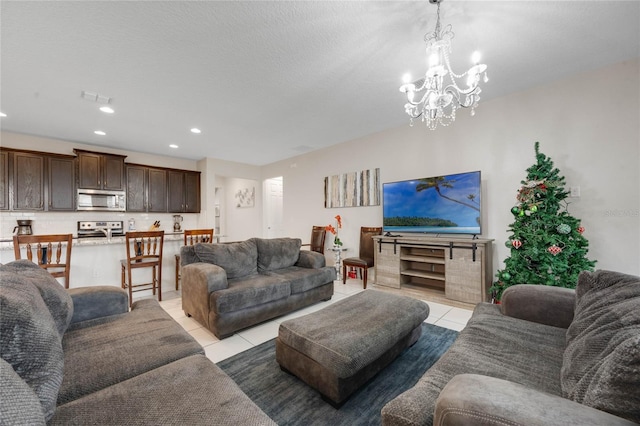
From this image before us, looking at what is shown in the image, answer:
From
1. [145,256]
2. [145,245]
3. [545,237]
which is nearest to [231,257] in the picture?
[145,256]

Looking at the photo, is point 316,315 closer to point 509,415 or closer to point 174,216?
point 509,415

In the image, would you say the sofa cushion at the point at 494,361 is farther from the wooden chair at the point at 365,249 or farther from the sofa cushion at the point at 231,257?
the wooden chair at the point at 365,249

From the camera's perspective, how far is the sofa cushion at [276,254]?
3.21 metres

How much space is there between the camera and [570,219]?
2.46 metres

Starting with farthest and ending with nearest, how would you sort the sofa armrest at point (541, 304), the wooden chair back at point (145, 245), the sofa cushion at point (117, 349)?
Result: the wooden chair back at point (145, 245), the sofa armrest at point (541, 304), the sofa cushion at point (117, 349)

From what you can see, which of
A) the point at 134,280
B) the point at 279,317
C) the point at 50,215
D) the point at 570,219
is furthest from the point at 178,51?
the point at 50,215

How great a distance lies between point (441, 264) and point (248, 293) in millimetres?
2616

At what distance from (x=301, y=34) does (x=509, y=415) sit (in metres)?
2.50

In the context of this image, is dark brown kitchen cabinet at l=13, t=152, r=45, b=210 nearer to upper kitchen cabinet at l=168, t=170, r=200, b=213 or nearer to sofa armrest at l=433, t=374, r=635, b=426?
upper kitchen cabinet at l=168, t=170, r=200, b=213

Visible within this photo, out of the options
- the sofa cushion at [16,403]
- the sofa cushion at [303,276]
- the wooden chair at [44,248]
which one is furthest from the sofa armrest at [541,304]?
the wooden chair at [44,248]

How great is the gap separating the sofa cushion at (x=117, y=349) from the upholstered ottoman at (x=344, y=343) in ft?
2.08

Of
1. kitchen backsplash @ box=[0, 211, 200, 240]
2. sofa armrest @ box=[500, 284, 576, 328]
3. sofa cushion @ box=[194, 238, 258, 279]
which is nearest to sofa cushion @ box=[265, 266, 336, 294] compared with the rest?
sofa cushion @ box=[194, 238, 258, 279]

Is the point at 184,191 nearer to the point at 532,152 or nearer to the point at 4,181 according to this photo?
the point at 4,181

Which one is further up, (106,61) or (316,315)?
(106,61)
